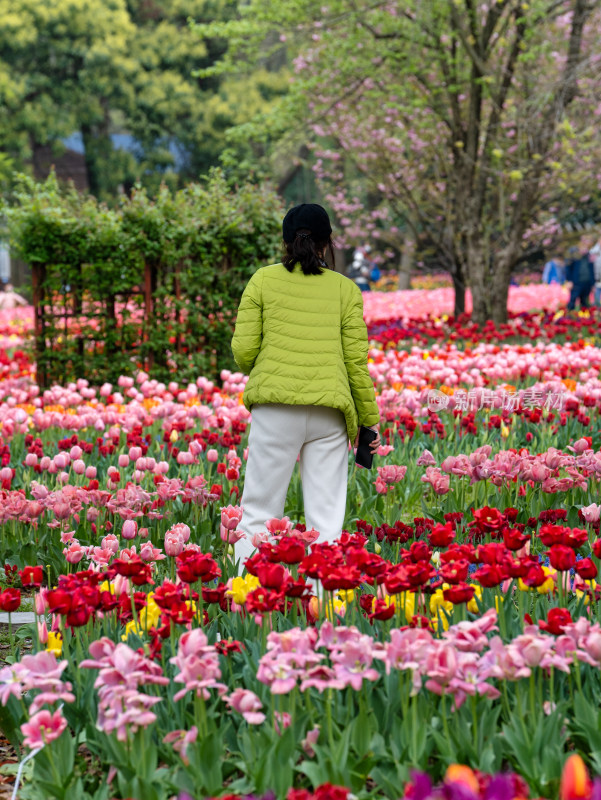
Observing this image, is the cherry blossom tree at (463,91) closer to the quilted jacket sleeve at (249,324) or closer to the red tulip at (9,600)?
the quilted jacket sleeve at (249,324)

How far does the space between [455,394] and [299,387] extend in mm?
2924

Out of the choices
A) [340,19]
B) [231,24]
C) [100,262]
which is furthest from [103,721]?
[231,24]

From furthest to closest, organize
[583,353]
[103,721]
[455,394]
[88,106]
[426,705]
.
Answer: [88,106], [583,353], [455,394], [426,705], [103,721]

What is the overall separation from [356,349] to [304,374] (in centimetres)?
25

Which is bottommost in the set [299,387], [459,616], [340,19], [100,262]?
[459,616]

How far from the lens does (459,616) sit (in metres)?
2.67

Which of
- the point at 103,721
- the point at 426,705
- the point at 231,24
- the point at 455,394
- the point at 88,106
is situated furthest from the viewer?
the point at 88,106

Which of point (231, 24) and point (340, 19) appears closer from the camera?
point (340, 19)

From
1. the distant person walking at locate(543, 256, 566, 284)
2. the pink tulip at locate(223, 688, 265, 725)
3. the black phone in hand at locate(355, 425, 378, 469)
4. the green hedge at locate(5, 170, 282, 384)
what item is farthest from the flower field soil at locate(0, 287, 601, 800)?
the distant person walking at locate(543, 256, 566, 284)

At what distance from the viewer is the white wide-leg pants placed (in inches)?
153

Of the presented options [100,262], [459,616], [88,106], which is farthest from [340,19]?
[88,106]

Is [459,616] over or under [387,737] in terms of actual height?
over

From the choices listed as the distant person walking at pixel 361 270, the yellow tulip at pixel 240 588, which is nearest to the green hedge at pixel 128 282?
the yellow tulip at pixel 240 588

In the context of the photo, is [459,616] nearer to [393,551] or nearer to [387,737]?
[387,737]
